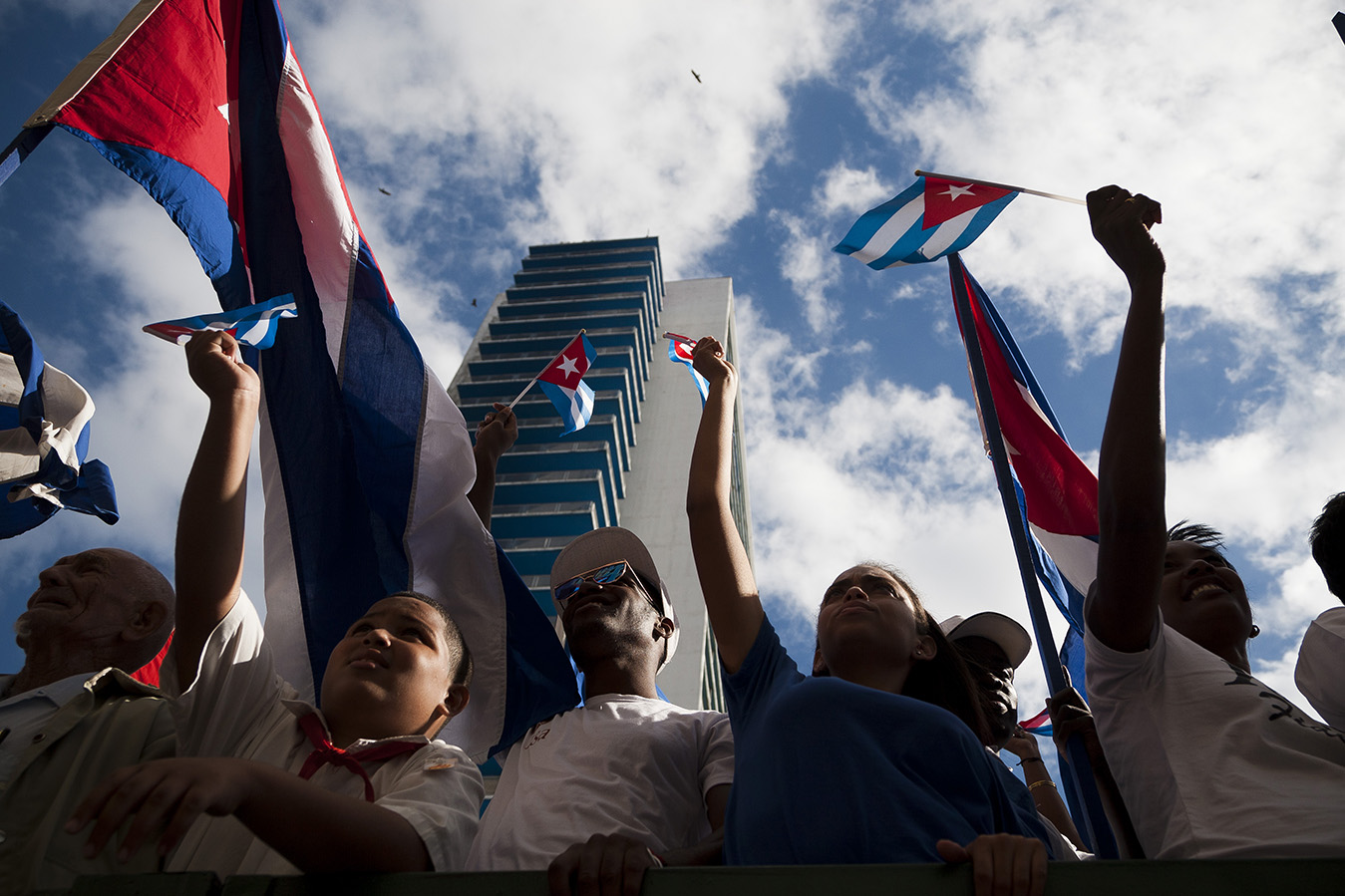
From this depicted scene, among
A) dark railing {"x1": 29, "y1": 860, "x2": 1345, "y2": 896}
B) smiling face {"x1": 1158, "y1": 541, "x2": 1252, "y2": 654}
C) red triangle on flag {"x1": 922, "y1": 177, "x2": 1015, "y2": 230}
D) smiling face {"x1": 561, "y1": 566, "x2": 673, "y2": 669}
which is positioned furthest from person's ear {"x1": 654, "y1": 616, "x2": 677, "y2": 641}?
red triangle on flag {"x1": 922, "y1": 177, "x2": 1015, "y2": 230}

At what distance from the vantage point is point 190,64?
3967 millimetres

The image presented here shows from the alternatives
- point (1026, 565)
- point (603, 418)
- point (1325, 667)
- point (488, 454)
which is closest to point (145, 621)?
point (488, 454)

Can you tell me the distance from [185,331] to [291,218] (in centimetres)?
108

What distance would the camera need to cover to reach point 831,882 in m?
1.43

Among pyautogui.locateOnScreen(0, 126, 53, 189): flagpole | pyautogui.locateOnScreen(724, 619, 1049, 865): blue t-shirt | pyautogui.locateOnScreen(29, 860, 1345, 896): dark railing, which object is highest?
pyautogui.locateOnScreen(0, 126, 53, 189): flagpole

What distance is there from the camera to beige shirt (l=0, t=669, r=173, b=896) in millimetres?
2045

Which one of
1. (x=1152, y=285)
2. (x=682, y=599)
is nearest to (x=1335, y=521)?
(x=1152, y=285)

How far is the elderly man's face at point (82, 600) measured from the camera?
109 inches

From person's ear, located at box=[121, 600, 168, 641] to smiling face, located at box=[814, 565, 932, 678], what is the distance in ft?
6.64

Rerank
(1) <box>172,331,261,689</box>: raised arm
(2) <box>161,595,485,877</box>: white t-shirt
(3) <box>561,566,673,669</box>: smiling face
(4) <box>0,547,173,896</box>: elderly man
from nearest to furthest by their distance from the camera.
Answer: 1. (2) <box>161,595,485,877</box>: white t-shirt
2. (4) <box>0,547,173,896</box>: elderly man
3. (1) <box>172,331,261,689</box>: raised arm
4. (3) <box>561,566,673,669</box>: smiling face

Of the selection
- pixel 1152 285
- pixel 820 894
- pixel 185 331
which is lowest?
pixel 820 894

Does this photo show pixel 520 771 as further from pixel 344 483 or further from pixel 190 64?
pixel 190 64

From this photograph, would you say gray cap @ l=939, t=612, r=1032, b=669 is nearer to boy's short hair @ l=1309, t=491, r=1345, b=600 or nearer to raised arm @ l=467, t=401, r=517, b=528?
boy's short hair @ l=1309, t=491, r=1345, b=600

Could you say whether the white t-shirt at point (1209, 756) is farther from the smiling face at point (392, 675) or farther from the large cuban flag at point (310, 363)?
the large cuban flag at point (310, 363)
